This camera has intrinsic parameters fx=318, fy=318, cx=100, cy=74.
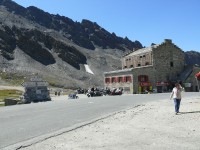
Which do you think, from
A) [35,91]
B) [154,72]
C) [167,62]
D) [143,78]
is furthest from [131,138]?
[167,62]

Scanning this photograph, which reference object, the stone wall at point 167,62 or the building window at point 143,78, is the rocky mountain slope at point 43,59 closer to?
the stone wall at point 167,62

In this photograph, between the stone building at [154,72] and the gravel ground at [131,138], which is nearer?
the gravel ground at [131,138]

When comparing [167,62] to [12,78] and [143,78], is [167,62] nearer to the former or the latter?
[143,78]

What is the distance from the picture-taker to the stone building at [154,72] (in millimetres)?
77812

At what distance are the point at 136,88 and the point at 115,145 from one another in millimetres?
66375

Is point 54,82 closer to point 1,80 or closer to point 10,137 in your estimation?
point 1,80

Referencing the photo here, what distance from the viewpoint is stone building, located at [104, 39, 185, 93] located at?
77812 millimetres

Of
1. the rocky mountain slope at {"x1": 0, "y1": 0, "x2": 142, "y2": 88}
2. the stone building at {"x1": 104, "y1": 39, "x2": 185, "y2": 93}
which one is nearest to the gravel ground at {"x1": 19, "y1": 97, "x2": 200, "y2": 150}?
the stone building at {"x1": 104, "y1": 39, "x2": 185, "y2": 93}

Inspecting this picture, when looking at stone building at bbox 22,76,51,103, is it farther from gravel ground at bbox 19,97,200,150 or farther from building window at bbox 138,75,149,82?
gravel ground at bbox 19,97,200,150

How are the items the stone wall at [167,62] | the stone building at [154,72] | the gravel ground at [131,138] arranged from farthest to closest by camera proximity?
the stone wall at [167,62], the stone building at [154,72], the gravel ground at [131,138]

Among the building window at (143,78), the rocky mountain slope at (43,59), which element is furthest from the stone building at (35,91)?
the rocky mountain slope at (43,59)

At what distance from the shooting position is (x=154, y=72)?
8175 centimetres

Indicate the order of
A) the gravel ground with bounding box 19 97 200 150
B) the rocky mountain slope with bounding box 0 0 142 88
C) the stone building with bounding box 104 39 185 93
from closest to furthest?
the gravel ground with bounding box 19 97 200 150 → the stone building with bounding box 104 39 185 93 → the rocky mountain slope with bounding box 0 0 142 88

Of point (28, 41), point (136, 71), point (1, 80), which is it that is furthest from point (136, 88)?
point (28, 41)
